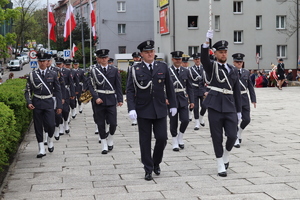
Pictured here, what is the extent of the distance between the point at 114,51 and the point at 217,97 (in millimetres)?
63318

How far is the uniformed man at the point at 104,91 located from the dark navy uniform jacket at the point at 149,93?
105 inches

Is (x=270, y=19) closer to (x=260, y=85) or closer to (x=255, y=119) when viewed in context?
(x=260, y=85)

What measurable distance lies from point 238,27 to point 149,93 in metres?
50.2

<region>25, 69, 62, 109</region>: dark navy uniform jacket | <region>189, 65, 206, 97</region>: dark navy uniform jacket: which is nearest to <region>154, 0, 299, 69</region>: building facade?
<region>189, 65, 206, 97</region>: dark navy uniform jacket

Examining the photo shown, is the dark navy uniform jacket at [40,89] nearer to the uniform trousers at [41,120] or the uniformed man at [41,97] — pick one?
the uniformed man at [41,97]

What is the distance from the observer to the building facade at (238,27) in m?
55.8

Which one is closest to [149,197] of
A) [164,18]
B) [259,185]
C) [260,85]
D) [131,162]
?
[259,185]

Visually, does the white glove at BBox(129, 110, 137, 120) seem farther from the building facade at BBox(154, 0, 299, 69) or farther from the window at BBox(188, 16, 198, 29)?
the window at BBox(188, 16, 198, 29)

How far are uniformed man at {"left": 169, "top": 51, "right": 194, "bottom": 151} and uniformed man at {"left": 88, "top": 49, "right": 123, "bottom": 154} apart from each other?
3.90 ft

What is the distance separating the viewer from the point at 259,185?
7488 mm

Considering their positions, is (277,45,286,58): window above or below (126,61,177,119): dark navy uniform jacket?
above

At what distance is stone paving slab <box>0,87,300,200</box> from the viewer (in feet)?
23.6

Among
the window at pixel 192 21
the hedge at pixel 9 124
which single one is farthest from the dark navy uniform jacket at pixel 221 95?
the window at pixel 192 21

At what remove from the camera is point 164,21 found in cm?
5750
